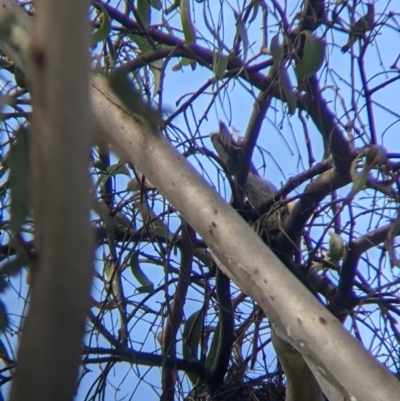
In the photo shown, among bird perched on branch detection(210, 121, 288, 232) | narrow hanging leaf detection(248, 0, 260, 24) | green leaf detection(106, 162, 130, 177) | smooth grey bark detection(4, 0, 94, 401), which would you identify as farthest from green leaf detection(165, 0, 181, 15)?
smooth grey bark detection(4, 0, 94, 401)

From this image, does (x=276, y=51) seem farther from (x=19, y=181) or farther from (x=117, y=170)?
(x=19, y=181)

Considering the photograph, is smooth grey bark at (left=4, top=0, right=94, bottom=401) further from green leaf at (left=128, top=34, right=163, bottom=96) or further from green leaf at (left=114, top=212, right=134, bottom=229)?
green leaf at (left=114, top=212, right=134, bottom=229)

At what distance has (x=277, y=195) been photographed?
5.56 feet

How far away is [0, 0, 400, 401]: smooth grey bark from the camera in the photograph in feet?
2.66

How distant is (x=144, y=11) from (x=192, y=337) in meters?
0.85

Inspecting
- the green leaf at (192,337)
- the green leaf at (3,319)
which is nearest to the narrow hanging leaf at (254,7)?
the green leaf at (192,337)

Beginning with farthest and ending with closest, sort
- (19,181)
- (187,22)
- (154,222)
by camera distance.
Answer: (154,222), (187,22), (19,181)

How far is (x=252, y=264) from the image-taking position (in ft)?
2.94

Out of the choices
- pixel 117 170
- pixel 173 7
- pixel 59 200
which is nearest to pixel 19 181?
pixel 59 200

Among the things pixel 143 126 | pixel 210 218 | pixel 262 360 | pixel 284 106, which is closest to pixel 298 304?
pixel 210 218

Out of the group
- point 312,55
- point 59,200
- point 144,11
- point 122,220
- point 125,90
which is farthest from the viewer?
point 122,220

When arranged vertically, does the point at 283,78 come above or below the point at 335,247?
above

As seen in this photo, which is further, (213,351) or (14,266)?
(213,351)

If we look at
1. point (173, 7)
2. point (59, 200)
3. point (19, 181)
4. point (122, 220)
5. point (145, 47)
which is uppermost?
point (173, 7)
